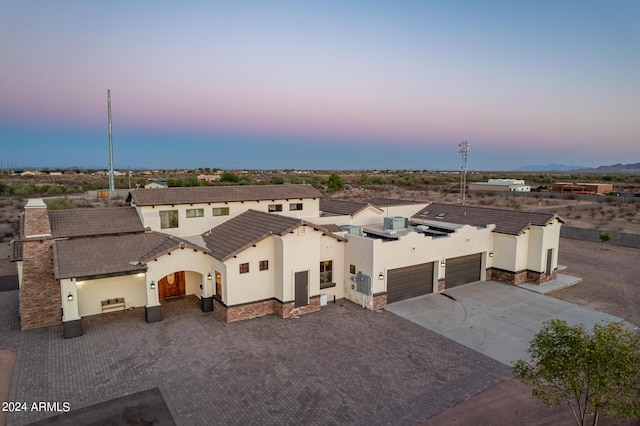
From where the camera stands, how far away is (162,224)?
2002 centimetres

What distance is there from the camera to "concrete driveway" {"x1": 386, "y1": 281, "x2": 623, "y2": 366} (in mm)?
15084

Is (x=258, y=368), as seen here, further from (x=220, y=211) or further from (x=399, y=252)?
(x=220, y=211)

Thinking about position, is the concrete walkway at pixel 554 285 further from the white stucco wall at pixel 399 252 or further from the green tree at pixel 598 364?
the green tree at pixel 598 364

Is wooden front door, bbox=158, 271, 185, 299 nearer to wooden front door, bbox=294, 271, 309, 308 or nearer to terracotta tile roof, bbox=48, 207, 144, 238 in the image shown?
terracotta tile roof, bbox=48, 207, 144, 238

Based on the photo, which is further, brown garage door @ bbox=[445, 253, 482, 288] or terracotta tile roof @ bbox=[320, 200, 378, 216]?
terracotta tile roof @ bbox=[320, 200, 378, 216]

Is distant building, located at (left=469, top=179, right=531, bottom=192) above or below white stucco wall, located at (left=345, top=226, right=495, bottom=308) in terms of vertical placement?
above

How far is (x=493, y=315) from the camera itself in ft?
58.6

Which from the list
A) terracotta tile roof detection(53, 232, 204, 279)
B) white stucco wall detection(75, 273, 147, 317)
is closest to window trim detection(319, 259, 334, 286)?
terracotta tile roof detection(53, 232, 204, 279)

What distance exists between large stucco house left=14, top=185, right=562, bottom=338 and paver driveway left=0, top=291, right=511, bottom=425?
42.6 inches

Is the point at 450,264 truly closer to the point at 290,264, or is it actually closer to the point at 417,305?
the point at 417,305

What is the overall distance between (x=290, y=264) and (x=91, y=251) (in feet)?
28.5

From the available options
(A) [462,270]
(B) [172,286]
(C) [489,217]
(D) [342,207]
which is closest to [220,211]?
(B) [172,286]

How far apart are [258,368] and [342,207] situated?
16.5 meters

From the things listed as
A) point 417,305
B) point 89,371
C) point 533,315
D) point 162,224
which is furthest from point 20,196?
point 533,315
